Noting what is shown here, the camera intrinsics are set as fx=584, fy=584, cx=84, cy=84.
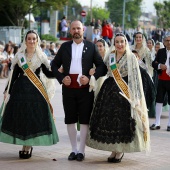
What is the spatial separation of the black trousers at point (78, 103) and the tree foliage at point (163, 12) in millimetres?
66364

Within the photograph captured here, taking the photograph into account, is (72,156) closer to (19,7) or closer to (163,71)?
(163,71)

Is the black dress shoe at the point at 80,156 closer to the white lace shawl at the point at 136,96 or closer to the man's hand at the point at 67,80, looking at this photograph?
the white lace shawl at the point at 136,96

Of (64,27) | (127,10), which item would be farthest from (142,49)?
(127,10)

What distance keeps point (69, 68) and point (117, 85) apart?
0.66 metres

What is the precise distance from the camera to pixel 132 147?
7395mm

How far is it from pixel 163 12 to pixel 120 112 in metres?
69.1

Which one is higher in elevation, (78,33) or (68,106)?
(78,33)

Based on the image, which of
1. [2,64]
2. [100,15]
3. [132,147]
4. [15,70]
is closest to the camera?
[132,147]

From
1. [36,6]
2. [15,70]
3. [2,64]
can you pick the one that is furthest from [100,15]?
[15,70]

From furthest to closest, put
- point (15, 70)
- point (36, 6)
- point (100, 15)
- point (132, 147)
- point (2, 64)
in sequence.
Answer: point (100, 15)
point (36, 6)
point (2, 64)
point (15, 70)
point (132, 147)

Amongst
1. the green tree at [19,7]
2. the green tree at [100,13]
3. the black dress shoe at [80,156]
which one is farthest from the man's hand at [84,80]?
the green tree at [100,13]

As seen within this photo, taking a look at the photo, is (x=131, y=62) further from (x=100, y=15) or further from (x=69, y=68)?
(x=100, y=15)

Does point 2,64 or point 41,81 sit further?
point 2,64

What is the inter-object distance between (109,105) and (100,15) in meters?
124
